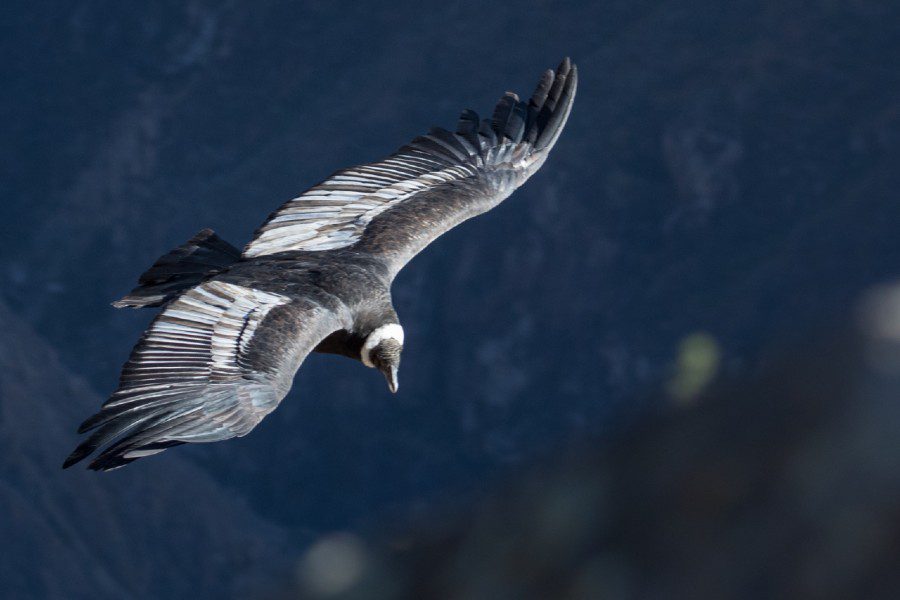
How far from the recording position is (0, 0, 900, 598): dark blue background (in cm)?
6278

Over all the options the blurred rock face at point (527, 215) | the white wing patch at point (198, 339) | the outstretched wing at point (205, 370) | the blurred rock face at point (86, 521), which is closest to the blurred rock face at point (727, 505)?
the outstretched wing at point (205, 370)

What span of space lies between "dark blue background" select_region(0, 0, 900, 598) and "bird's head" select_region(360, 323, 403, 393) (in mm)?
43334

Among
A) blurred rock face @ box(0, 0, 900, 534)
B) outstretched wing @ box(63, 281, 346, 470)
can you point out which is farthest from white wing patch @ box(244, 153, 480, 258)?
blurred rock face @ box(0, 0, 900, 534)

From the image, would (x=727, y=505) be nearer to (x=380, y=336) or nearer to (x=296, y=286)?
(x=296, y=286)

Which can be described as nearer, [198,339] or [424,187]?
[198,339]

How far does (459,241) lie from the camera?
72.0 m

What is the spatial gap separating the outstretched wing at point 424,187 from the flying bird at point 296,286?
0.02m

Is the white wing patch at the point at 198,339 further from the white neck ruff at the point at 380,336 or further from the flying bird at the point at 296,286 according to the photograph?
the white neck ruff at the point at 380,336

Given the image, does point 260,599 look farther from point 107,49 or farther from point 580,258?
point 107,49

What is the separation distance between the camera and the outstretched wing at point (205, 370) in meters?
11.3

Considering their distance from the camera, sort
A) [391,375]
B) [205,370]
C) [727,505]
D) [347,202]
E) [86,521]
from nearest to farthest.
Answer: [727,505]
[205,370]
[391,375]
[347,202]
[86,521]

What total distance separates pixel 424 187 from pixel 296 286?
10.1ft

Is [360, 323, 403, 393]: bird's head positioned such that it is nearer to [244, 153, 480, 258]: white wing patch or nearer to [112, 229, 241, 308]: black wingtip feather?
[244, 153, 480, 258]: white wing patch

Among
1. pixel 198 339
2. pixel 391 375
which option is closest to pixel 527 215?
pixel 391 375
